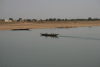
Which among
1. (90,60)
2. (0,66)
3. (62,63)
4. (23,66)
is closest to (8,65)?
(0,66)

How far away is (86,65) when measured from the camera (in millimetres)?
10195

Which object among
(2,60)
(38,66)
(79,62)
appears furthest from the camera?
(2,60)

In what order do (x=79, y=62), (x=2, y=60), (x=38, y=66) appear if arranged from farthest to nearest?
(x=2, y=60) < (x=79, y=62) < (x=38, y=66)

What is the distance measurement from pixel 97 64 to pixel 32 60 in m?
5.30

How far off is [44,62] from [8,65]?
2.84 meters

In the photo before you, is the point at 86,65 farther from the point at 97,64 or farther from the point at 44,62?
the point at 44,62

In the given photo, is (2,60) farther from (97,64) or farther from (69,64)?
(97,64)

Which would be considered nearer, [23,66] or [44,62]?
[23,66]

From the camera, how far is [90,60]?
449 inches

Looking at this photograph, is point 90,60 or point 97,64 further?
A: point 90,60

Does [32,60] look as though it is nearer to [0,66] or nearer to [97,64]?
[0,66]

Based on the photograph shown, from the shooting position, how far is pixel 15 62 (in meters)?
11.1

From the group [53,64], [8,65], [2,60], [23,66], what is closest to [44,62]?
[53,64]

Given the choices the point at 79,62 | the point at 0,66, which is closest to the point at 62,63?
the point at 79,62
